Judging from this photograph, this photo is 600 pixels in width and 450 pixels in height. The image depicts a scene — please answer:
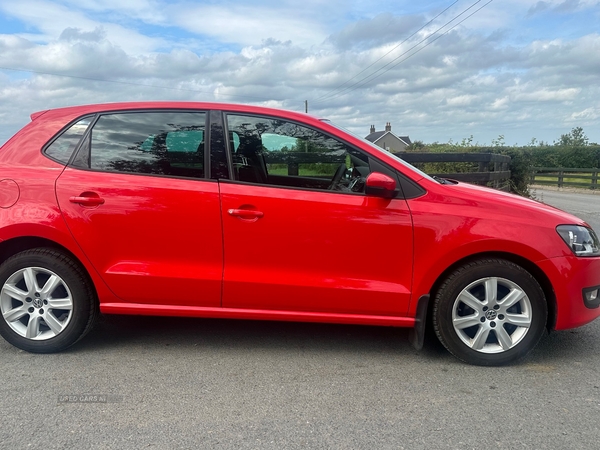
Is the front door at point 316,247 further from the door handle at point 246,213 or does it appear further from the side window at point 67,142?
the side window at point 67,142

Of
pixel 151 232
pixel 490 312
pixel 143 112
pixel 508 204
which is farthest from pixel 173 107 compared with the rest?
pixel 490 312

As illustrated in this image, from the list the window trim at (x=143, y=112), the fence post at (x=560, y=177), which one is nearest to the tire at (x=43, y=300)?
the window trim at (x=143, y=112)

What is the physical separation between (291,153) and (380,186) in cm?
90

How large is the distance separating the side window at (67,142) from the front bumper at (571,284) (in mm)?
3345

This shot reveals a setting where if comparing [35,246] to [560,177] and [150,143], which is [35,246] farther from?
[560,177]

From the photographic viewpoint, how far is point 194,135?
3709 mm

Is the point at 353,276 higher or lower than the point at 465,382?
higher

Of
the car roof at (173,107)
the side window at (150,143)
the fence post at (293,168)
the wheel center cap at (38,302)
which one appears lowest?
the wheel center cap at (38,302)

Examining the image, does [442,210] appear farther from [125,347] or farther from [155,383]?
[125,347]

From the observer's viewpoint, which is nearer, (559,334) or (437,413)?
(437,413)

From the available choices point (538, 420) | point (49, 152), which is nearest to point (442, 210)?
point (538, 420)

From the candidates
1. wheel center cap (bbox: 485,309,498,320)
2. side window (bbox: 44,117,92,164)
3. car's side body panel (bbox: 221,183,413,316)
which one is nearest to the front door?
car's side body panel (bbox: 221,183,413,316)

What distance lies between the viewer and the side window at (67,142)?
12.2ft

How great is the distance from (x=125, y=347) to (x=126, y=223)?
39.1 inches
